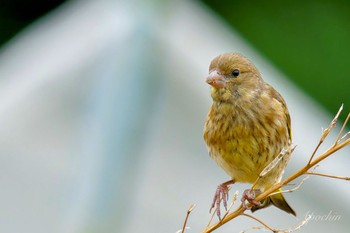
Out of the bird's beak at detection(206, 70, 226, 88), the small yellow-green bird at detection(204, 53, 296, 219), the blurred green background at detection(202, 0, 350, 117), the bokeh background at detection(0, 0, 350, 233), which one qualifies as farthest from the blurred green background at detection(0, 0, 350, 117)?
the bird's beak at detection(206, 70, 226, 88)

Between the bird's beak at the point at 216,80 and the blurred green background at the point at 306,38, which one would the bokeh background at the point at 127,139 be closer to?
the blurred green background at the point at 306,38

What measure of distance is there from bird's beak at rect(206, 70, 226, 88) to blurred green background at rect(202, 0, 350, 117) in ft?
14.5

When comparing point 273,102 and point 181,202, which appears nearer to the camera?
point 273,102

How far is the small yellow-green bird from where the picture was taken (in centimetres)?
267

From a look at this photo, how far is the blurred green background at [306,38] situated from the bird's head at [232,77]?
13.9 ft

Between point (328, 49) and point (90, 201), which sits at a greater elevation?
point (328, 49)

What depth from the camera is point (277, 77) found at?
19.6 feet

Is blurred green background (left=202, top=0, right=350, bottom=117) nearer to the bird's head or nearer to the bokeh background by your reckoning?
the bokeh background

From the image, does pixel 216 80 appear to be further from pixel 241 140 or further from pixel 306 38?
pixel 306 38

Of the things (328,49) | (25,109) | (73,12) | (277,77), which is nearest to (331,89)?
(328,49)

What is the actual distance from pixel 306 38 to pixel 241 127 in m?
5.26

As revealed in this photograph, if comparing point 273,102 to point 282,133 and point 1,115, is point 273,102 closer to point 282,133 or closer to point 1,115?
point 282,133

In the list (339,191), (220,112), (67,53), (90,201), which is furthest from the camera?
(67,53)

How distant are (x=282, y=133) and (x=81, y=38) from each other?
9.97ft
